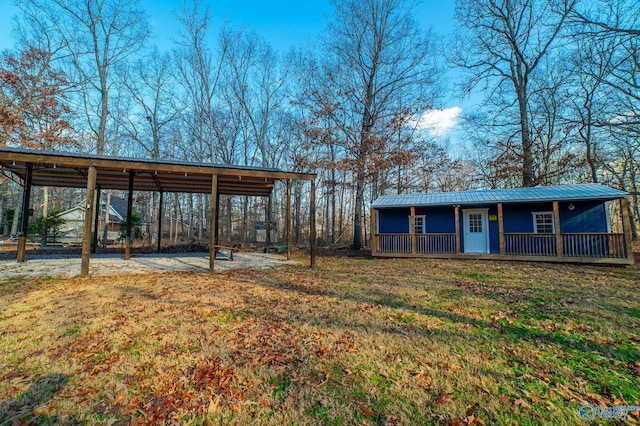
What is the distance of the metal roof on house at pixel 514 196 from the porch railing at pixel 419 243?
5.04 feet

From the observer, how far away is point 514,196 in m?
12.3

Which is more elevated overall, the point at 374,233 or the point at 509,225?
the point at 509,225

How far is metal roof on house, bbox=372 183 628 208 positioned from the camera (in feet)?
35.6

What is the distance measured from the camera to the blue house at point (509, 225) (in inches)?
425

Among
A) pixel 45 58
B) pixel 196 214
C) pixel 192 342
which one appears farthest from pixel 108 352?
pixel 196 214

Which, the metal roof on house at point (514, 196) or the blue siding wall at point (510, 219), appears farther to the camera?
the blue siding wall at point (510, 219)

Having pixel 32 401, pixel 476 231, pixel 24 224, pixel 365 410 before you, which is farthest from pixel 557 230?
pixel 24 224

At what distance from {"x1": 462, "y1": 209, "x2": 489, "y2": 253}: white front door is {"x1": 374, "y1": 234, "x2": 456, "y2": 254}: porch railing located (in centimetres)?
102

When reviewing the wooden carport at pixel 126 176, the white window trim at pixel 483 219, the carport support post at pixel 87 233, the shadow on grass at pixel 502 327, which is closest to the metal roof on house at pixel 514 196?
the white window trim at pixel 483 219

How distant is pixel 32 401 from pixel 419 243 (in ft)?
43.7

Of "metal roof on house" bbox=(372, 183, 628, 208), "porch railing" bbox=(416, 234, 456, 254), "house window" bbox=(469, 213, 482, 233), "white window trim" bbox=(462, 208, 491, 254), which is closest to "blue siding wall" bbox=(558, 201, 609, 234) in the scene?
"metal roof on house" bbox=(372, 183, 628, 208)

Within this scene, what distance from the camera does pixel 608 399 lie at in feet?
7.64

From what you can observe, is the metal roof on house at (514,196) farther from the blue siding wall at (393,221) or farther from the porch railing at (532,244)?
the porch railing at (532,244)

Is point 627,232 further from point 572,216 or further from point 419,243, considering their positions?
point 419,243
